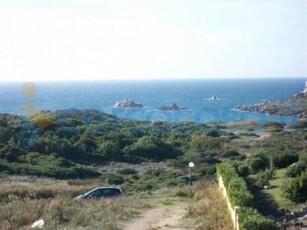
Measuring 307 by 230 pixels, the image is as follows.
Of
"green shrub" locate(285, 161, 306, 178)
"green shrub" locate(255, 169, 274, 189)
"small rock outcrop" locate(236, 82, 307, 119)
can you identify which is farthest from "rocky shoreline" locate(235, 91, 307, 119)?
"green shrub" locate(285, 161, 306, 178)

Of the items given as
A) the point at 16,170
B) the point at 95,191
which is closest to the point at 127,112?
the point at 16,170

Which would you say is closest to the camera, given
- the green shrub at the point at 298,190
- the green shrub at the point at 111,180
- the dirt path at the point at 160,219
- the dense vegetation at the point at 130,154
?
the green shrub at the point at 298,190

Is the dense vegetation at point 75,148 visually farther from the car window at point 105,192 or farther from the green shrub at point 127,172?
the car window at point 105,192

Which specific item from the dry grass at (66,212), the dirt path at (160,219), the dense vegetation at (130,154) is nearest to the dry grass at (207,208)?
the dirt path at (160,219)

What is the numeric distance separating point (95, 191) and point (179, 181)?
9234 millimetres

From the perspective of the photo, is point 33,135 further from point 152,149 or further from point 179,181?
point 179,181

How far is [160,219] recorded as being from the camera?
17.5 meters

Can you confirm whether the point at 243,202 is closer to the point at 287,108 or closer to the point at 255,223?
the point at 255,223

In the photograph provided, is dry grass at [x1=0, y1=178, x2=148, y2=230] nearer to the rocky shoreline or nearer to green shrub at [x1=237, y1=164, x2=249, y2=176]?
green shrub at [x1=237, y1=164, x2=249, y2=176]

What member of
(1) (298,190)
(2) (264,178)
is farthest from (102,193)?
(1) (298,190)

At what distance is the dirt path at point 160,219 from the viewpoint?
52.8ft

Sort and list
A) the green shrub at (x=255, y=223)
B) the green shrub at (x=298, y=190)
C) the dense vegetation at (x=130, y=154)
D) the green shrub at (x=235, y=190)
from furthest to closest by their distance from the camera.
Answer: the dense vegetation at (x=130, y=154) → the green shrub at (x=298, y=190) → the green shrub at (x=235, y=190) → the green shrub at (x=255, y=223)

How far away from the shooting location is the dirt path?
16.1 m

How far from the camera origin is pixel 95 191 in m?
22.7
